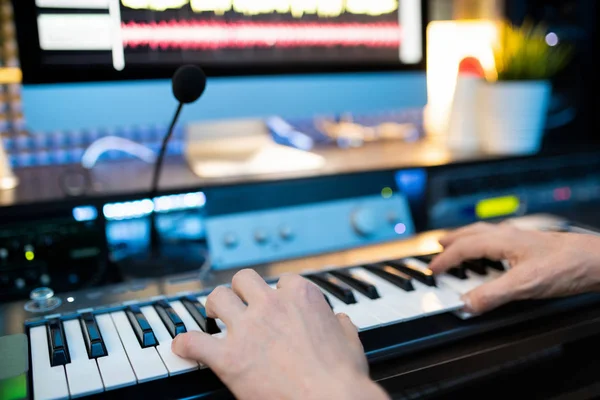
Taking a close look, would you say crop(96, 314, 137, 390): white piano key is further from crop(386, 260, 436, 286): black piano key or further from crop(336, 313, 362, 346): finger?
crop(386, 260, 436, 286): black piano key

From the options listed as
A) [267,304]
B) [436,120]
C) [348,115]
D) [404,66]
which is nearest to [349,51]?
[404,66]

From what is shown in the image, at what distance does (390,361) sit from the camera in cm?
58

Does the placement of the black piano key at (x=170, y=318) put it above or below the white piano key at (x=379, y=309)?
above

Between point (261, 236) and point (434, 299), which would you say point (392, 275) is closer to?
point (434, 299)

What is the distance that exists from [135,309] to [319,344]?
26 centimetres

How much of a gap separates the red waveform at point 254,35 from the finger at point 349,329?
61cm

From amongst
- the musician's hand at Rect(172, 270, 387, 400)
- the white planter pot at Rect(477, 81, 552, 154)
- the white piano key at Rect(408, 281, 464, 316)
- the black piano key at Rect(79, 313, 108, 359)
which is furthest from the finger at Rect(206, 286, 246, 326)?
the white planter pot at Rect(477, 81, 552, 154)

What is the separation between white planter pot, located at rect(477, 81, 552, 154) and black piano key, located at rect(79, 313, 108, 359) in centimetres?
88

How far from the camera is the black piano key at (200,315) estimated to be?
23.5 inches

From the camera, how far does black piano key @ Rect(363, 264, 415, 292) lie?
2.33 feet

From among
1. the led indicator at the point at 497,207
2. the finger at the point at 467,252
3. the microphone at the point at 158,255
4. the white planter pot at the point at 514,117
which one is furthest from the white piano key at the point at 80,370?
the white planter pot at the point at 514,117

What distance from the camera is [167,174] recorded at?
1009mm

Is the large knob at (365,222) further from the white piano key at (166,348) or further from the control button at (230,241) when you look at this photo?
the white piano key at (166,348)

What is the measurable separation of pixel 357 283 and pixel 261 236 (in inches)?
8.7
